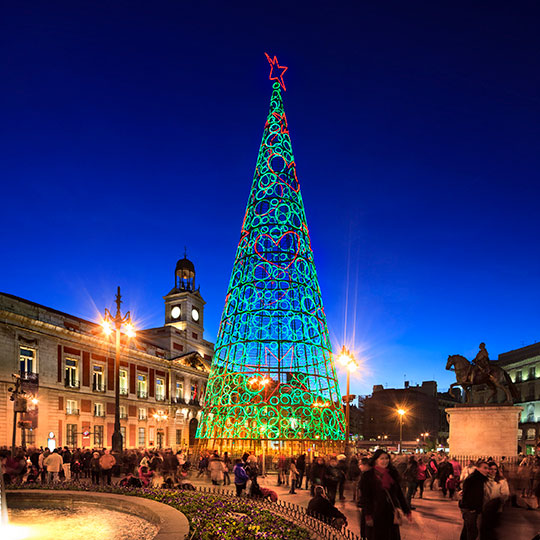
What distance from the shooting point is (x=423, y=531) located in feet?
38.4

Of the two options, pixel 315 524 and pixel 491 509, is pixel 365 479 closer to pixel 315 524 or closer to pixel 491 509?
pixel 315 524

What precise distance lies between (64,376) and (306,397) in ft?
83.1

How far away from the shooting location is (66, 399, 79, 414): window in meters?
42.4

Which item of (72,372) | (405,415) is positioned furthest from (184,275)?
(405,415)

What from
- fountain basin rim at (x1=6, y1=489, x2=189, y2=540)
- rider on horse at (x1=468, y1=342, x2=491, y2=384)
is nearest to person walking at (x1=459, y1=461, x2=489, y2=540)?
fountain basin rim at (x1=6, y1=489, x2=189, y2=540)

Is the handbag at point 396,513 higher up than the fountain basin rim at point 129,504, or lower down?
higher up

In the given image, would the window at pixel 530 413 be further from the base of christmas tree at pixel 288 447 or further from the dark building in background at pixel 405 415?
the base of christmas tree at pixel 288 447

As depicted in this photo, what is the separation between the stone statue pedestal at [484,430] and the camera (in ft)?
73.8

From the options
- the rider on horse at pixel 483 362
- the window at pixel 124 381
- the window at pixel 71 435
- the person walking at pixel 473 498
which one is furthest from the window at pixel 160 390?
the person walking at pixel 473 498

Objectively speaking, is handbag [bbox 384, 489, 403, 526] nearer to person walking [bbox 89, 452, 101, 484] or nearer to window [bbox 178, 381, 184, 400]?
person walking [bbox 89, 452, 101, 484]

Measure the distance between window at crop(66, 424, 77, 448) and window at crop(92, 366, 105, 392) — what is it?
4260 millimetres

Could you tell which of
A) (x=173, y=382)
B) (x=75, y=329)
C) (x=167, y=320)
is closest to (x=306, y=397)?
(x=75, y=329)

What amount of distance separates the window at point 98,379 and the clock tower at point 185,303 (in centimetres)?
1913

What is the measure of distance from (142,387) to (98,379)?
782 centimetres
